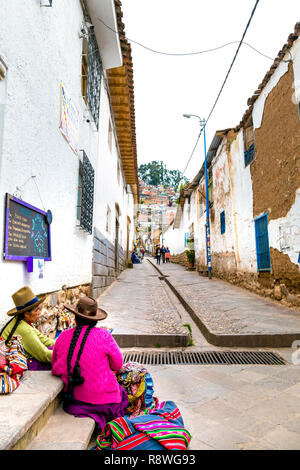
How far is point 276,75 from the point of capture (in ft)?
24.6

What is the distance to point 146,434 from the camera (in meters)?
2.02

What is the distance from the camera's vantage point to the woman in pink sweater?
2.33 metres

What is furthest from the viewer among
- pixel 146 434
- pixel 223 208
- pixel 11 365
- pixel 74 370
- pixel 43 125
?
pixel 223 208

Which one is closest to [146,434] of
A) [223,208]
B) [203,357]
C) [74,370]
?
[74,370]

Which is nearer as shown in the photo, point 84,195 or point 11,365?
point 11,365

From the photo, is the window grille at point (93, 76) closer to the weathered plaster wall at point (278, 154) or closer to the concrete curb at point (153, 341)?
the weathered plaster wall at point (278, 154)

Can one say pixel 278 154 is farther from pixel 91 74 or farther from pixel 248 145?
pixel 91 74

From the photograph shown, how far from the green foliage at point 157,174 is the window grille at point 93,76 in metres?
85.5

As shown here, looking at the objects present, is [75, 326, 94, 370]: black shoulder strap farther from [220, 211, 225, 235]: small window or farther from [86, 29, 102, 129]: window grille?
[220, 211, 225, 235]: small window

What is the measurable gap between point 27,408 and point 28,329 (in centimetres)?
80

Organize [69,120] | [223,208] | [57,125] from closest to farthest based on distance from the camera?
[57,125] → [69,120] → [223,208]

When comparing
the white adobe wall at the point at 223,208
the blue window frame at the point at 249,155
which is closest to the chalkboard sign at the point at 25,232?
the blue window frame at the point at 249,155

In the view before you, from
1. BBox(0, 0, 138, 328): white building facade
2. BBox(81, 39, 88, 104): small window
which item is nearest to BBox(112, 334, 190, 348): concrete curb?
BBox(0, 0, 138, 328): white building facade

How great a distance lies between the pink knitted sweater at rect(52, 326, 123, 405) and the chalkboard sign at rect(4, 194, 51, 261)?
107 cm
